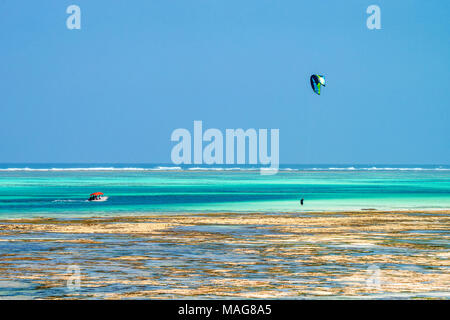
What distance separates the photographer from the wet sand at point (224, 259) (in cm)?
1612

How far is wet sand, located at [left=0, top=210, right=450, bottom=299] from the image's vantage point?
52.9ft

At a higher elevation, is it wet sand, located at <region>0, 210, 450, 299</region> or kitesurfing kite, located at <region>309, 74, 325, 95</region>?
kitesurfing kite, located at <region>309, 74, 325, 95</region>

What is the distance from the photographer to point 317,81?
51.1 meters

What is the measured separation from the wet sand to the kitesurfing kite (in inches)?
582

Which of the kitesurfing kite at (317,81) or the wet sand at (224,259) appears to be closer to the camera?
the wet sand at (224,259)

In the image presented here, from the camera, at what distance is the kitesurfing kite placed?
160ft

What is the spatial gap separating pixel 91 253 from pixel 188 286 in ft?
23.2

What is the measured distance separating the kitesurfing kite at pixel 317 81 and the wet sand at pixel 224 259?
14.8m

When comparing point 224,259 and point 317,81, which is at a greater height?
point 317,81

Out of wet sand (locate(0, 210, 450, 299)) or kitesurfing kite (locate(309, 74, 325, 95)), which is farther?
kitesurfing kite (locate(309, 74, 325, 95))

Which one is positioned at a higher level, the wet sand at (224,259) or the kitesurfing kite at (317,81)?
the kitesurfing kite at (317,81)

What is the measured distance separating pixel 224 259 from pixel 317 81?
3130cm

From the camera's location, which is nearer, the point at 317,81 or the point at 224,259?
the point at 224,259
